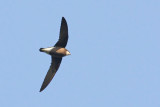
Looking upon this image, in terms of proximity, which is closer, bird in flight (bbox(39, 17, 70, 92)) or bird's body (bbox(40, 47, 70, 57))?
bird in flight (bbox(39, 17, 70, 92))

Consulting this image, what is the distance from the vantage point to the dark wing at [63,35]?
131ft

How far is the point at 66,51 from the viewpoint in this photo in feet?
133

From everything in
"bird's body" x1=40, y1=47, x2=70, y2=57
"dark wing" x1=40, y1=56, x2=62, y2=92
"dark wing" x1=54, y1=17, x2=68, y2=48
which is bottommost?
"dark wing" x1=40, y1=56, x2=62, y2=92

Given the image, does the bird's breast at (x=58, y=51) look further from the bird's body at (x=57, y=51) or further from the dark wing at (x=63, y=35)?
the dark wing at (x=63, y=35)

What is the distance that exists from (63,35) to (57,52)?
1059 mm

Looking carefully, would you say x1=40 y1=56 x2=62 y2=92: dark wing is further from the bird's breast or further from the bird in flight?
the bird's breast

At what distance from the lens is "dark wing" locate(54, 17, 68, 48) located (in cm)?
3988

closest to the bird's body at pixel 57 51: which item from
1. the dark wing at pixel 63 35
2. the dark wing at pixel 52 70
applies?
the dark wing at pixel 63 35

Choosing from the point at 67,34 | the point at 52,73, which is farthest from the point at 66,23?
the point at 52,73

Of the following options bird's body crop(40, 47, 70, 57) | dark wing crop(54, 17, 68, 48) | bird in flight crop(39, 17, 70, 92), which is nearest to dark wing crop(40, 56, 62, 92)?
bird in flight crop(39, 17, 70, 92)

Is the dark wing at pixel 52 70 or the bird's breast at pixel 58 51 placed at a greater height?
the bird's breast at pixel 58 51

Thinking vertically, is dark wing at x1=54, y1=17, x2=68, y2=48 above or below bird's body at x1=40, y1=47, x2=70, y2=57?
above

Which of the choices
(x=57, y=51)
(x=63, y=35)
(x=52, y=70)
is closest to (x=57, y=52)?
(x=57, y=51)

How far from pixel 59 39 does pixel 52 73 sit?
7.29ft
